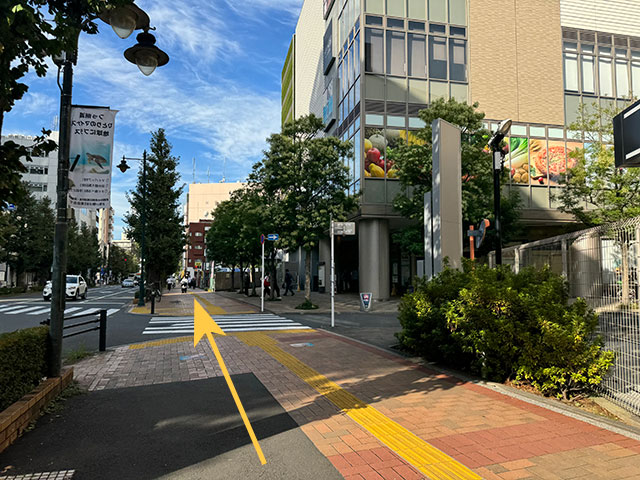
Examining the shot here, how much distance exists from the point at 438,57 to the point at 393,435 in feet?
97.0

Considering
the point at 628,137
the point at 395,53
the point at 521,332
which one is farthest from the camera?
the point at 395,53

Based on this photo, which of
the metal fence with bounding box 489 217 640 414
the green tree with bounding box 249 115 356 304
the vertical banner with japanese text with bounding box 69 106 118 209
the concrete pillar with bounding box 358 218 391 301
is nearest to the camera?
the metal fence with bounding box 489 217 640 414

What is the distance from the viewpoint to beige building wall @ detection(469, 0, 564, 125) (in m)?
29.9

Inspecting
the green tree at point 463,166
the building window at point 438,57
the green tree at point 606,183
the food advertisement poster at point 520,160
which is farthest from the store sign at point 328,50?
the green tree at point 606,183

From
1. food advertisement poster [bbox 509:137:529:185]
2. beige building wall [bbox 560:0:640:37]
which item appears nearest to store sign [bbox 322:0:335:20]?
beige building wall [bbox 560:0:640:37]

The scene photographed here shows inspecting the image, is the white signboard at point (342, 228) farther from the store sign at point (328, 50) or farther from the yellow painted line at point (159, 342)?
the store sign at point (328, 50)

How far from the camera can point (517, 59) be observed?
30.5m

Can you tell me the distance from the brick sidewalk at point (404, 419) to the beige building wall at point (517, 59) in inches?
1050

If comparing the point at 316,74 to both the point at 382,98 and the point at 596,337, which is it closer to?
the point at 382,98

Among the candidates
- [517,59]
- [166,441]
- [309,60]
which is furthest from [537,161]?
[166,441]

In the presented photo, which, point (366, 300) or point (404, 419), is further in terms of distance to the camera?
point (366, 300)

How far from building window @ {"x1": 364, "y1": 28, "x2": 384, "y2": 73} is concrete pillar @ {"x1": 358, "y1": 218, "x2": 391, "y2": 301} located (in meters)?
9.67

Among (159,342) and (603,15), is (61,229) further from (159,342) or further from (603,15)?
(603,15)

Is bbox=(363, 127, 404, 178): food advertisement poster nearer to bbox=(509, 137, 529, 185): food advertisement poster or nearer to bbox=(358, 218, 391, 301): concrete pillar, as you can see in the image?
bbox=(358, 218, 391, 301): concrete pillar
